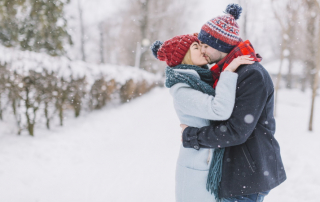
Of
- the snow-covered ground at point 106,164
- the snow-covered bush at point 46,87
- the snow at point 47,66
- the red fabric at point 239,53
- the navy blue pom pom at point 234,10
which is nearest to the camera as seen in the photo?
the red fabric at point 239,53

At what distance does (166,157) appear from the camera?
16.6 feet

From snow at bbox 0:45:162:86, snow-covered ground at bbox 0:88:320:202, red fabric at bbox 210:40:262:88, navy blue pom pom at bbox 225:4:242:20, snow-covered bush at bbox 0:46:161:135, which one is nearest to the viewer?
red fabric at bbox 210:40:262:88

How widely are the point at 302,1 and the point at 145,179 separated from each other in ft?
25.1

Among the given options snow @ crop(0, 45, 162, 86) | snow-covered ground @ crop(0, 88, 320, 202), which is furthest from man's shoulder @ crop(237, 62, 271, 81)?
snow @ crop(0, 45, 162, 86)

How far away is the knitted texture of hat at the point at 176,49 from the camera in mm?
1488

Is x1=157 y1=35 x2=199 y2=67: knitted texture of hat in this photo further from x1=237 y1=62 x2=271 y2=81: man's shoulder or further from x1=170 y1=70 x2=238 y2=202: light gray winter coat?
x1=237 y1=62 x2=271 y2=81: man's shoulder

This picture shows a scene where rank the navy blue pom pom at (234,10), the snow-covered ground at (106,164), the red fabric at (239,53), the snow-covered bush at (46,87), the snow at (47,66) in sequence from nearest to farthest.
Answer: the red fabric at (239,53) < the navy blue pom pom at (234,10) < the snow-covered ground at (106,164) < the snow-covered bush at (46,87) < the snow at (47,66)

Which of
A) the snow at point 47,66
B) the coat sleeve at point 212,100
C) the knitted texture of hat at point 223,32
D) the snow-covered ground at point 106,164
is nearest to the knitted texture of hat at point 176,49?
the knitted texture of hat at point 223,32

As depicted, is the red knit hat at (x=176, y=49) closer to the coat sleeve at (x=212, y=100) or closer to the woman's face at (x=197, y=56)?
the woman's face at (x=197, y=56)

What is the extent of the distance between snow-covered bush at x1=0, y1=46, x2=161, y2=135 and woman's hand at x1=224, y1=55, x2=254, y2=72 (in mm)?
4892

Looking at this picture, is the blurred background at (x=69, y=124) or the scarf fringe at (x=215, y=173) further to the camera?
the blurred background at (x=69, y=124)

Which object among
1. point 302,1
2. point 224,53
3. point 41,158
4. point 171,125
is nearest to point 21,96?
point 41,158

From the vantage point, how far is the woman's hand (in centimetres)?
126

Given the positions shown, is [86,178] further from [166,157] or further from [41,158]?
[166,157]
